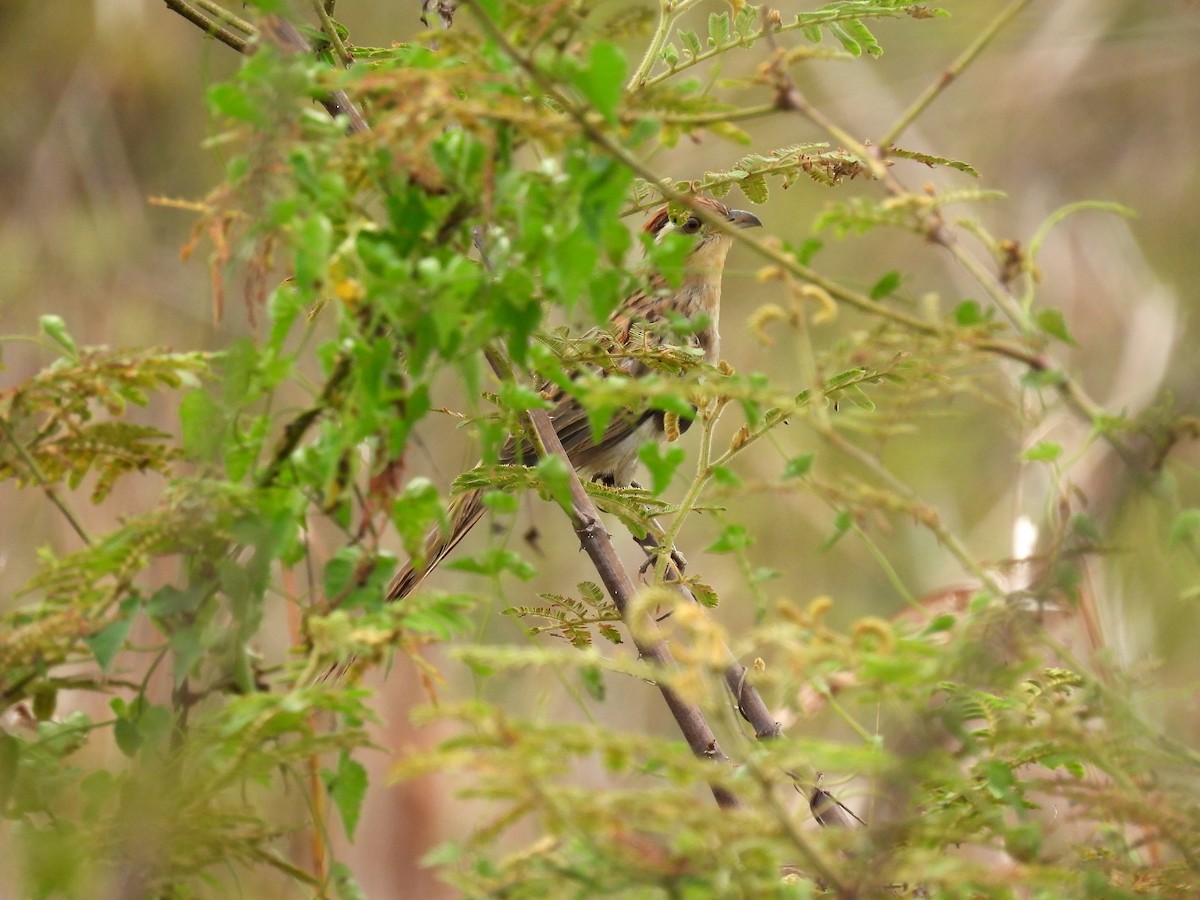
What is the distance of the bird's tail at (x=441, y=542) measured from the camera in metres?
4.00

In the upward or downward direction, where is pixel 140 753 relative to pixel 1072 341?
downward

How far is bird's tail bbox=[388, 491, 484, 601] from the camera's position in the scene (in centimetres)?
400

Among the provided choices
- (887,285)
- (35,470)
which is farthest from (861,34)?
(35,470)

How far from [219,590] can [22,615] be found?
0.31m

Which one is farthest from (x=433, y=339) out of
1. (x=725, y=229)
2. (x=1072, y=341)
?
(x=1072, y=341)

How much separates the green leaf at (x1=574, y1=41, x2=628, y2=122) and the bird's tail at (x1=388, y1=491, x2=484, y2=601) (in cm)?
186

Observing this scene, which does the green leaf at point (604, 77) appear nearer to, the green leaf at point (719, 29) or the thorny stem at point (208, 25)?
the green leaf at point (719, 29)

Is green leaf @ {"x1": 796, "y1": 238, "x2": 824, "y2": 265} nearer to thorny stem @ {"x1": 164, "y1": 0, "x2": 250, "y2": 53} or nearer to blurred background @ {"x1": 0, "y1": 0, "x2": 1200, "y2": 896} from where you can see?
thorny stem @ {"x1": 164, "y1": 0, "x2": 250, "y2": 53}

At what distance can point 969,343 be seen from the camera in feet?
5.61

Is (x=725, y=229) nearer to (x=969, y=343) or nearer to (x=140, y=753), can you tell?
(x=969, y=343)

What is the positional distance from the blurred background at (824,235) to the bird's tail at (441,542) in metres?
1.74

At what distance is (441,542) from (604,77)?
2.03 metres

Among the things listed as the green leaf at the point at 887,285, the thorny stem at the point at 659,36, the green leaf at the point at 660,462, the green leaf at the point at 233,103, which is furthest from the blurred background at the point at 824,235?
the green leaf at the point at 233,103

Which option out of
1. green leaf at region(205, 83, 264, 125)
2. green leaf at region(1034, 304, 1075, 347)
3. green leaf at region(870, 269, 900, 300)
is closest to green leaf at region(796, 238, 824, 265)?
green leaf at region(870, 269, 900, 300)
